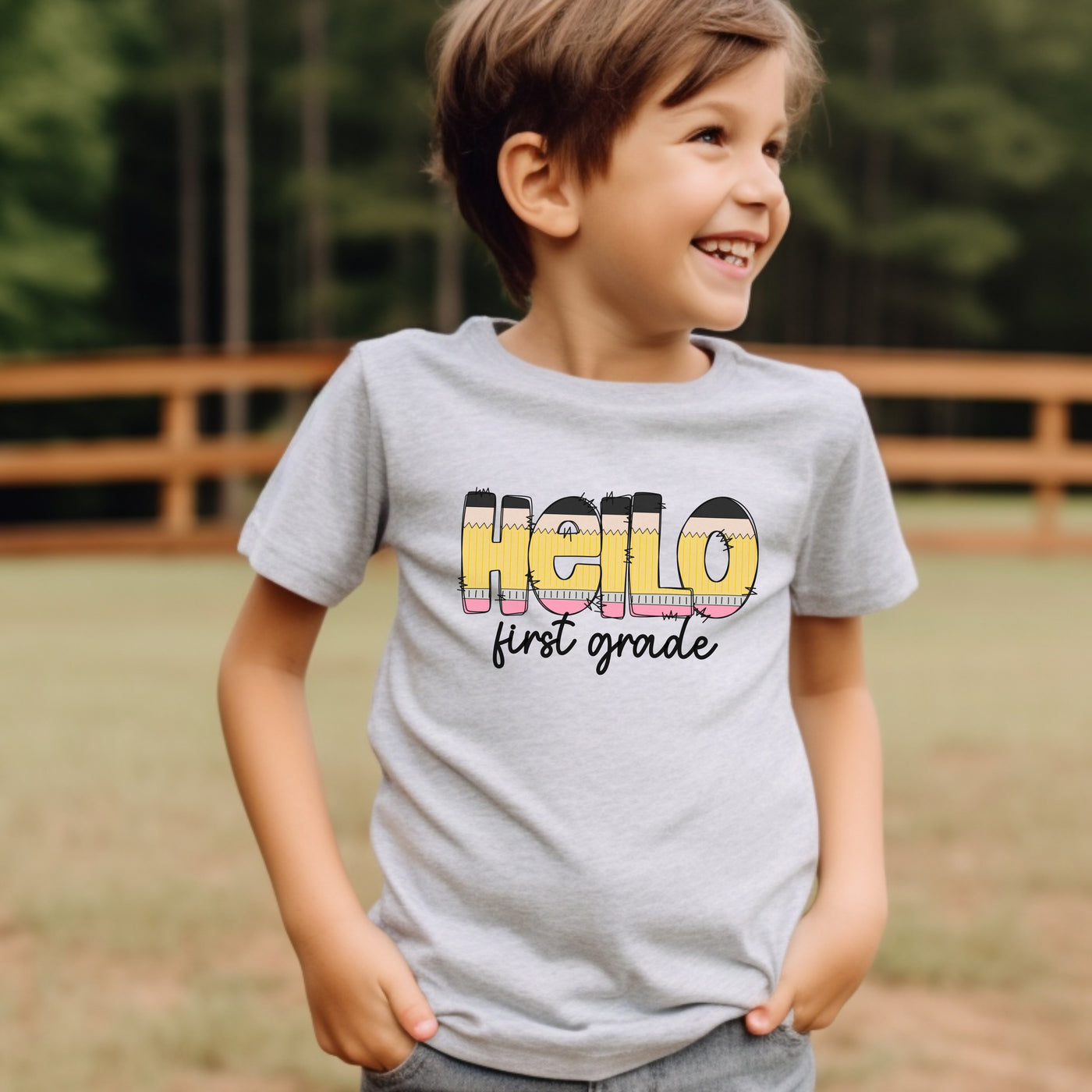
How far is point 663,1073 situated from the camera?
1158 millimetres

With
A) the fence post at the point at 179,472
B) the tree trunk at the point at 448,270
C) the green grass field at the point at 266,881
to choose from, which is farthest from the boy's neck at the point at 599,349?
the tree trunk at the point at 448,270

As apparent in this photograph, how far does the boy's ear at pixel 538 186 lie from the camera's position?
129 cm

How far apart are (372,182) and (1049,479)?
12079mm

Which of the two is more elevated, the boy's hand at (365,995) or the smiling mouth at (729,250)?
the smiling mouth at (729,250)

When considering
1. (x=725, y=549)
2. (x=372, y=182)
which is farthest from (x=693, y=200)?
(x=372, y=182)

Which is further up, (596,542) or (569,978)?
(596,542)

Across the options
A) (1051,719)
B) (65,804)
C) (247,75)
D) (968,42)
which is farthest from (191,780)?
(968,42)

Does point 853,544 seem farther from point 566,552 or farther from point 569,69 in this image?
point 569,69

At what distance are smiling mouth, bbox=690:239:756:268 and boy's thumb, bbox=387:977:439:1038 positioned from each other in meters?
0.64

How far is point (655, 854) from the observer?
3.82 feet

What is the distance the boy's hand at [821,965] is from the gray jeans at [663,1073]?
0.02 metres

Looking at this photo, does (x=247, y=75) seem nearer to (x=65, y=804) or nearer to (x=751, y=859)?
(x=65, y=804)

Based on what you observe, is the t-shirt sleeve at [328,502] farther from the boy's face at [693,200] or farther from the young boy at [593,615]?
the boy's face at [693,200]

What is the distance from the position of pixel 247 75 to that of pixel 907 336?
10.8m
